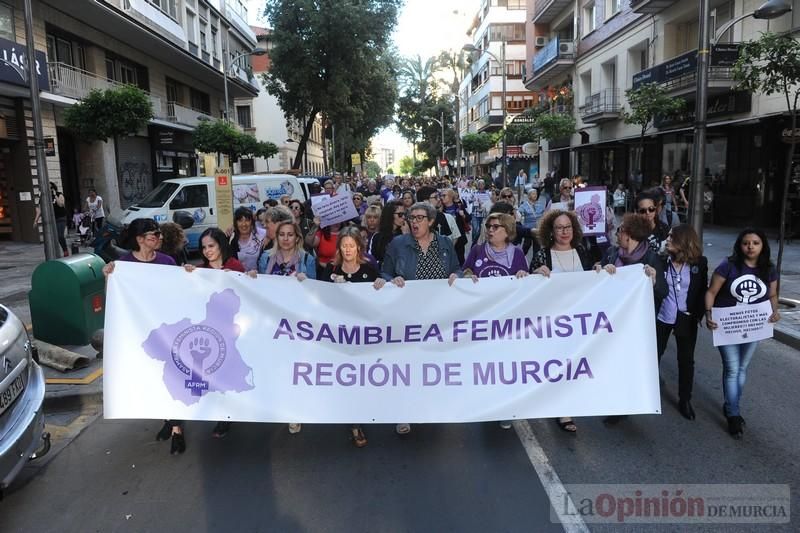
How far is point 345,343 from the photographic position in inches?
171

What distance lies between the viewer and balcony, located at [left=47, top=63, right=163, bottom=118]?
19.8m

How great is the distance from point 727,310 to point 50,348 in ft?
21.6

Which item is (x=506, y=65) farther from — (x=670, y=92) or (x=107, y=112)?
(x=107, y=112)

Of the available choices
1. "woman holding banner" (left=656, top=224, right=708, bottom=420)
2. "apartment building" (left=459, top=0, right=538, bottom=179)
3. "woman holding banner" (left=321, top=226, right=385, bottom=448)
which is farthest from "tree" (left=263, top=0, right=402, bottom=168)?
"woman holding banner" (left=656, top=224, right=708, bottom=420)

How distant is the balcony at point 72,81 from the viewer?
19817 millimetres

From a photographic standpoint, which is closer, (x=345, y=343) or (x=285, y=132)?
(x=345, y=343)

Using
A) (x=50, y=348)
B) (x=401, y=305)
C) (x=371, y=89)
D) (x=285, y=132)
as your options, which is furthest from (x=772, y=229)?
(x=285, y=132)

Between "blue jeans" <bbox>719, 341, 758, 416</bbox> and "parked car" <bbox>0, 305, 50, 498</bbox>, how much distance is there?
483cm

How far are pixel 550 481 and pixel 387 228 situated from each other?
156 inches

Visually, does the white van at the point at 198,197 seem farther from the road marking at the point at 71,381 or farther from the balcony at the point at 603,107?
the balcony at the point at 603,107

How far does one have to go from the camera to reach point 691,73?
18.5m

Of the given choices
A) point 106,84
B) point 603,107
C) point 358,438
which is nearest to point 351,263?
point 358,438

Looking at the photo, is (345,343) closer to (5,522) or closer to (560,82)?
(5,522)

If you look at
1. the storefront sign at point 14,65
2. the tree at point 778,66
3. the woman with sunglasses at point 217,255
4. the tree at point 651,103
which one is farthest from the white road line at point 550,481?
the storefront sign at point 14,65
